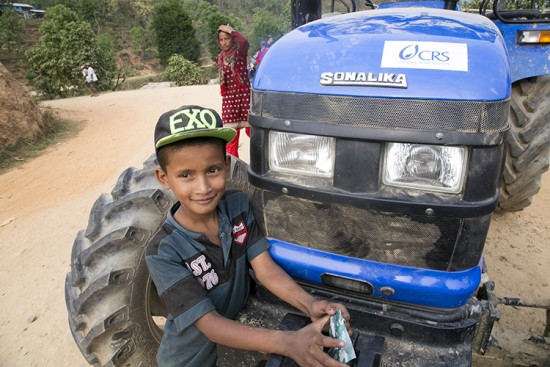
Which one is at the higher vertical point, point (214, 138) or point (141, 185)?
point (214, 138)

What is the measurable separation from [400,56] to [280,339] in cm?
103

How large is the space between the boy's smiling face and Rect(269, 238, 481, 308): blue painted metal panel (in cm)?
45

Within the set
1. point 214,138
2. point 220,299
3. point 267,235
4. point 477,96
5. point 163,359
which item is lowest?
point 163,359

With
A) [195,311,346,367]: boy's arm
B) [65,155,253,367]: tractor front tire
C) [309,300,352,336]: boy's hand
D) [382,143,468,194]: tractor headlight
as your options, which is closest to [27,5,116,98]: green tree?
[65,155,253,367]: tractor front tire

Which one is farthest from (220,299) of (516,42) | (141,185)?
(516,42)

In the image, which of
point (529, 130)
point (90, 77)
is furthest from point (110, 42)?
point (529, 130)

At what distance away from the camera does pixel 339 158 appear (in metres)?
1.42

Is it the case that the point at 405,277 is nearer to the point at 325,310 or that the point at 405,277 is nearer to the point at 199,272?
the point at 325,310

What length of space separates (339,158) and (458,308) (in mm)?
746

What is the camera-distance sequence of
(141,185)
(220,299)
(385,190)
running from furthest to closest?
(141,185), (220,299), (385,190)

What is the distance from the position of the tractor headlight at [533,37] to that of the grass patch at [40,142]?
303 inches

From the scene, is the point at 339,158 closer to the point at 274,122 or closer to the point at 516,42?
the point at 274,122

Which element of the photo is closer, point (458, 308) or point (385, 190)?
point (385, 190)

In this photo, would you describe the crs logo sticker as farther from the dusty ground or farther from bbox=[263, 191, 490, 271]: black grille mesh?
the dusty ground
